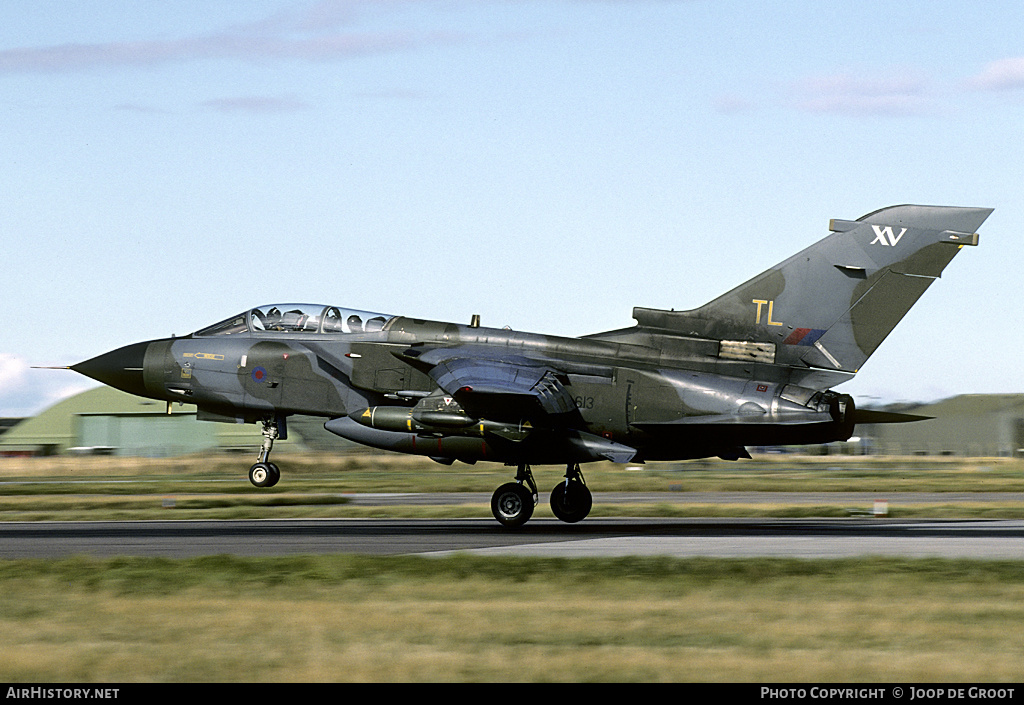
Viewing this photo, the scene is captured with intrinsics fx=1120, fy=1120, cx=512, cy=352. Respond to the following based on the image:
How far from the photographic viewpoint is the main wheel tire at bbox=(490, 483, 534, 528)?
66.6 feet

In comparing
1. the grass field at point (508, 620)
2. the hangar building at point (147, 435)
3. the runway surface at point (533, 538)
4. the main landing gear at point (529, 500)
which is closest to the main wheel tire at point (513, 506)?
the main landing gear at point (529, 500)

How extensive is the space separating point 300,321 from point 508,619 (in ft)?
41.9

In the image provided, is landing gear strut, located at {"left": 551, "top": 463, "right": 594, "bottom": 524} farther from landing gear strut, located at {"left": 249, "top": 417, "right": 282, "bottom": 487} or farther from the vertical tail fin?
landing gear strut, located at {"left": 249, "top": 417, "right": 282, "bottom": 487}

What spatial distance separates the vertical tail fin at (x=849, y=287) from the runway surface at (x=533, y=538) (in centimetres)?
340

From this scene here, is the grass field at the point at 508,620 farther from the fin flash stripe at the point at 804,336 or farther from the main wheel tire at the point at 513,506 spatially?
the fin flash stripe at the point at 804,336

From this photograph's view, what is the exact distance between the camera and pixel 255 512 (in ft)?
83.6

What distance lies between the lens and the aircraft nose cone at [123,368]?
896 inches

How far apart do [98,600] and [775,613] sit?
6811 mm

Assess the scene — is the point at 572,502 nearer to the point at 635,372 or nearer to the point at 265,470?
the point at 635,372

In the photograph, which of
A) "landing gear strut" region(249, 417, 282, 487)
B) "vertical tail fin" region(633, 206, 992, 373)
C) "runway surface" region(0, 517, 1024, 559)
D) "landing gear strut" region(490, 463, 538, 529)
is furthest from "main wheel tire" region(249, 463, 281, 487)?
"vertical tail fin" region(633, 206, 992, 373)

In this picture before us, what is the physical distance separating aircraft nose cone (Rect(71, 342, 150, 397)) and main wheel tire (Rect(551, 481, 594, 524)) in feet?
28.5
